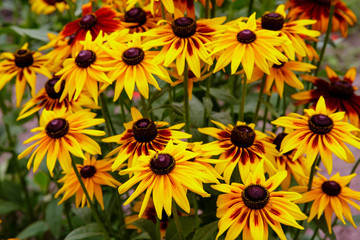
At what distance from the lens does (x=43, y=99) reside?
3.43 ft

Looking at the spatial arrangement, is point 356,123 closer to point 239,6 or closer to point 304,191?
point 304,191

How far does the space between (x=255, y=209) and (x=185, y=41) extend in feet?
1.20

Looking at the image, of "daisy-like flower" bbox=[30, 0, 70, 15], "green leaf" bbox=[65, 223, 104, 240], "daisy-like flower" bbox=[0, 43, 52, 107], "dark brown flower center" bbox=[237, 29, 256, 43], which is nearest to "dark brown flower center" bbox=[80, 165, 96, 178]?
"green leaf" bbox=[65, 223, 104, 240]

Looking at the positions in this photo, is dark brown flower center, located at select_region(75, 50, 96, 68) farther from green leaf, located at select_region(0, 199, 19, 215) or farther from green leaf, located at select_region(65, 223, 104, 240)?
green leaf, located at select_region(0, 199, 19, 215)

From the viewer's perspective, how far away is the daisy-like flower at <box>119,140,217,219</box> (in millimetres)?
676

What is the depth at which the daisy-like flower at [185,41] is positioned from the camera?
0.79 m

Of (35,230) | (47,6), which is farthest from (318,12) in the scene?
(35,230)

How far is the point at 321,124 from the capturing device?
802 mm

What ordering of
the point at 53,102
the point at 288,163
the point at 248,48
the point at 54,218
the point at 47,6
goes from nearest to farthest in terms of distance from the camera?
the point at 248,48
the point at 288,163
the point at 53,102
the point at 54,218
the point at 47,6

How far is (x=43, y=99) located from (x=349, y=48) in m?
2.96

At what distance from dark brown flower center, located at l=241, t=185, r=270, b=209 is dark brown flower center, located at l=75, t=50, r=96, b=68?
1.37 ft

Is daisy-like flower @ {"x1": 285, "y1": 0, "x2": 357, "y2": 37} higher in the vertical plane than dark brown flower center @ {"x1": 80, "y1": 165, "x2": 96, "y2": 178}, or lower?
higher

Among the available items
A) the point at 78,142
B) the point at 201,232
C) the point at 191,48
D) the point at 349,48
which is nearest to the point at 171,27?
the point at 191,48

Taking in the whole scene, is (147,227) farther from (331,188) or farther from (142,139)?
(331,188)
